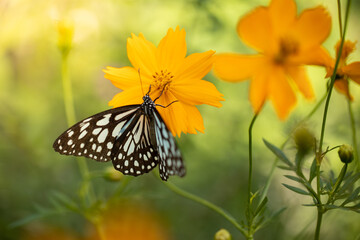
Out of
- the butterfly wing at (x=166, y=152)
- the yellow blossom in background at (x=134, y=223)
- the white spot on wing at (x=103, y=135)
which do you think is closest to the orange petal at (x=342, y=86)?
the butterfly wing at (x=166, y=152)

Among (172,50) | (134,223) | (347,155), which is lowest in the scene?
(134,223)

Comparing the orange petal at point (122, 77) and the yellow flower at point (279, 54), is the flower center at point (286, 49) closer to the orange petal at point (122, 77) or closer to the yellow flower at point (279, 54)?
the yellow flower at point (279, 54)

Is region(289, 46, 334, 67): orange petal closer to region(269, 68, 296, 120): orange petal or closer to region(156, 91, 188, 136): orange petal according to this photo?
region(269, 68, 296, 120): orange petal

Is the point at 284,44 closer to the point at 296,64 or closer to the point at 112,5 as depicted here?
the point at 296,64

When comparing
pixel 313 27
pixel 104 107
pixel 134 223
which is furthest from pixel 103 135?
pixel 104 107

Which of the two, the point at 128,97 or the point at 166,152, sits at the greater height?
the point at 128,97

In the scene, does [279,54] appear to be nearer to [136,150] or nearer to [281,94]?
[281,94]

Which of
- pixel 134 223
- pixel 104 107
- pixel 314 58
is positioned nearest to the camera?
pixel 314 58
